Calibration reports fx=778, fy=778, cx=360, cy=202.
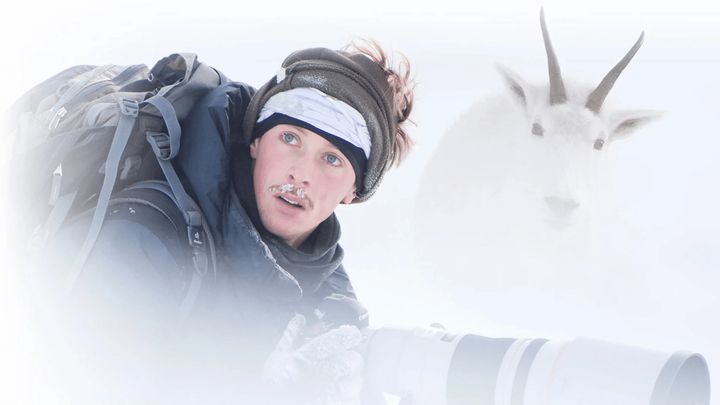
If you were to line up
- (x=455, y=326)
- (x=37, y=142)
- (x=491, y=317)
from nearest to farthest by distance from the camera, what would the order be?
1. (x=37, y=142)
2. (x=455, y=326)
3. (x=491, y=317)

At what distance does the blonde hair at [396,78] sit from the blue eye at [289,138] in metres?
0.31

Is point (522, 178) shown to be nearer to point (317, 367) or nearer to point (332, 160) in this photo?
point (332, 160)

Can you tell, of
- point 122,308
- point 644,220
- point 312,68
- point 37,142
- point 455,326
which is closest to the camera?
point 122,308

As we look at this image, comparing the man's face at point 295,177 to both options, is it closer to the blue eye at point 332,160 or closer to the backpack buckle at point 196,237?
the blue eye at point 332,160

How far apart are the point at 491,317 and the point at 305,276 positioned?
125 inches

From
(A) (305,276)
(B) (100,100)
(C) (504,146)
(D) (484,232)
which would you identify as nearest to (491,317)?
(D) (484,232)

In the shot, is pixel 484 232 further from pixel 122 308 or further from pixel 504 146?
pixel 122 308

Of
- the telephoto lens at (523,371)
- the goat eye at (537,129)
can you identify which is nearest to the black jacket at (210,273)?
the telephoto lens at (523,371)

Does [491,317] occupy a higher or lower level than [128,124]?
lower

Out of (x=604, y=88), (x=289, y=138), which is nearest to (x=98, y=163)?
(x=289, y=138)

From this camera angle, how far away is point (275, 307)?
2.00m

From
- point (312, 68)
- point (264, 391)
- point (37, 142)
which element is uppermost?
point (312, 68)

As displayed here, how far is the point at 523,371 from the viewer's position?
185 centimetres

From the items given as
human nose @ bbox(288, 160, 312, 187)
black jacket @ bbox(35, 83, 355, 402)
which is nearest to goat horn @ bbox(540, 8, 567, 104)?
black jacket @ bbox(35, 83, 355, 402)
